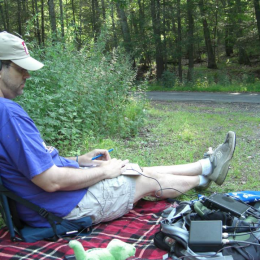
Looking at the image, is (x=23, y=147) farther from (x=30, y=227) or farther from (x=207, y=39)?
(x=207, y=39)

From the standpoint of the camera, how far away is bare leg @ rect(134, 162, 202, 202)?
10.4ft

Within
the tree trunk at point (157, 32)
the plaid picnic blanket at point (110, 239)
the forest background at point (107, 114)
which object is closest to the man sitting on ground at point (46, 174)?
the plaid picnic blanket at point (110, 239)

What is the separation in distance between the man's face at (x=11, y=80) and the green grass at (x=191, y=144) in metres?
1.90

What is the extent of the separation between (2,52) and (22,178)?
882 millimetres

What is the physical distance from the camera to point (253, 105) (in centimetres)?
1201

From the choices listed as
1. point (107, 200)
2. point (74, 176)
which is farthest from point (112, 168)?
point (74, 176)

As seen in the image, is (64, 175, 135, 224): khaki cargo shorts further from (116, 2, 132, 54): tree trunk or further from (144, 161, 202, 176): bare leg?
(116, 2, 132, 54): tree trunk

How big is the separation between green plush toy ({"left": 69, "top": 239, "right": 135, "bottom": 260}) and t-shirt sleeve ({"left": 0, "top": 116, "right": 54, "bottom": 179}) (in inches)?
21.4

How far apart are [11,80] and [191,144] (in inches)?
153

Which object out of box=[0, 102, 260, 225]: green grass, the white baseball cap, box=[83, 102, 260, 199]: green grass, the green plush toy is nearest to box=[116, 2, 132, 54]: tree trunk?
box=[83, 102, 260, 199]: green grass

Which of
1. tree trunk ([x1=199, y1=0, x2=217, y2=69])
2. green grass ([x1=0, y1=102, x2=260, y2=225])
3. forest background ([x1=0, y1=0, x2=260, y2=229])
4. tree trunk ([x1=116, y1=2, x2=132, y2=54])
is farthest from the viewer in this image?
tree trunk ([x1=116, y1=2, x2=132, y2=54])

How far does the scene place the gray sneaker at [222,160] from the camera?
354 centimetres

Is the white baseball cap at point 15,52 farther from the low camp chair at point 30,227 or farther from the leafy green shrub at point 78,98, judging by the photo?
the leafy green shrub at point 78,98

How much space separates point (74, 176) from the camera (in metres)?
2.62
